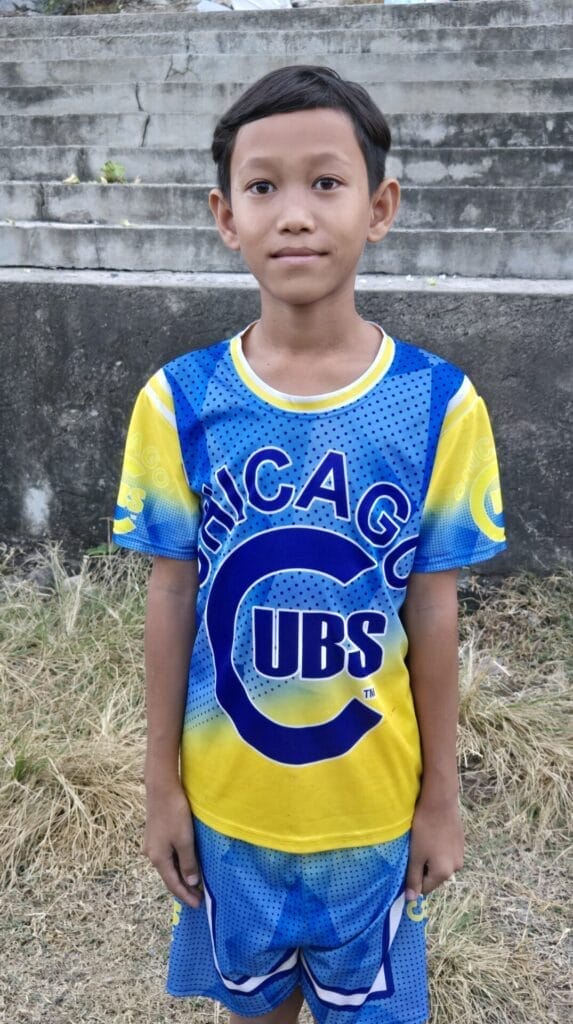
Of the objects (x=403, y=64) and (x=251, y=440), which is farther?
(x=403, y=64)

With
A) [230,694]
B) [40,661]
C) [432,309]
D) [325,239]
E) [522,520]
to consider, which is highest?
[325,239]

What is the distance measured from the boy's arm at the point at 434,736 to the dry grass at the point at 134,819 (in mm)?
895

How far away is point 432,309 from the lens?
3.41 metres

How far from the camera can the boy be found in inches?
51.1

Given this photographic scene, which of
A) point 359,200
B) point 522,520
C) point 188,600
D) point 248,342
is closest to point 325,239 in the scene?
point 359,200

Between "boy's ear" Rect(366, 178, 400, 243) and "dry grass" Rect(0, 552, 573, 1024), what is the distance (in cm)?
158

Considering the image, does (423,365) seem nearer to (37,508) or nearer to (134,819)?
(134,819)

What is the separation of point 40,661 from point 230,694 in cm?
204

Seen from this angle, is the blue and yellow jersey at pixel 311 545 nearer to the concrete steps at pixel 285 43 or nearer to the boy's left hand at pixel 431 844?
the boy's left hand at pixel 431 844

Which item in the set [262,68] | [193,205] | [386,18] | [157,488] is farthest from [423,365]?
[386,18]

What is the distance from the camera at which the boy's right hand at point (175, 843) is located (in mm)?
1454

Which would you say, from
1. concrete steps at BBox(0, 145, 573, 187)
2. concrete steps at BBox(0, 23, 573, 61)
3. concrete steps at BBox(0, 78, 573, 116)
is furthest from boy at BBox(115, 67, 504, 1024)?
concrete steps at BBox(0, 23, 573, 61)

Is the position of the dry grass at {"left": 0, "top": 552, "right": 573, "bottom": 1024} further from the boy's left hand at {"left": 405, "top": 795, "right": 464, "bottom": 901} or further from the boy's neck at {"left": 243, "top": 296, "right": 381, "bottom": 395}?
the boy's neck at {"left": 243, "top": 296, "right": 381, "bottom": 395}

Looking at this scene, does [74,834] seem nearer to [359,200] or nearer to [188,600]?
[188,600]
